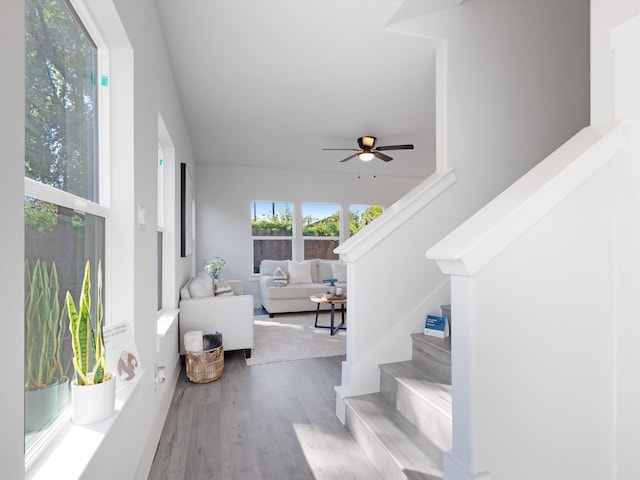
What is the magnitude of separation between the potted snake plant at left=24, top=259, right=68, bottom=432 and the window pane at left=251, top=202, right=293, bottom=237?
18.9 ft

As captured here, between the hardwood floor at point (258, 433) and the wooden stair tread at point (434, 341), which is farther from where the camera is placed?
the wooden stair tread at point (434, 341)

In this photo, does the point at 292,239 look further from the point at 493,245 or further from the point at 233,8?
the point at 493,245

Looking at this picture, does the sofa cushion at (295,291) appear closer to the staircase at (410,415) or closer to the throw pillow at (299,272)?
the throw pillow at (299,272)

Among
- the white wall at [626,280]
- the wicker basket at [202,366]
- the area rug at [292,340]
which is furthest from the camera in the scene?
the area rug at [292,340]

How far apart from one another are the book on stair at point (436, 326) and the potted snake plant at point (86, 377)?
184cm

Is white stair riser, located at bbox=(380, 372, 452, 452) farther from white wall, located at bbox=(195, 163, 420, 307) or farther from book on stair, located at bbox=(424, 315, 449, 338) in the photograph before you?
white wall, located at bbox=(195, 163, 420, 307)

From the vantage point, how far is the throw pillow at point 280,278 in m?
5.84

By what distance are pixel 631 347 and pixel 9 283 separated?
194 centimetres

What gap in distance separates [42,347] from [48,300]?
0.45 feet

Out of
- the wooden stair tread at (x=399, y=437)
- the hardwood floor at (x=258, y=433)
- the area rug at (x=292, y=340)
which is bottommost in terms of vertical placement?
the area rug at (x=292, y=340)

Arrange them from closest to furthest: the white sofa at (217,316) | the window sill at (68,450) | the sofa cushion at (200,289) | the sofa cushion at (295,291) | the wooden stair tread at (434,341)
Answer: the window sill at (68,450)
the wooden stair tread at (434,341)
the white sofa at (217,316)
the sofa cushion at (200,289)
the sofa cushion at (295,291)

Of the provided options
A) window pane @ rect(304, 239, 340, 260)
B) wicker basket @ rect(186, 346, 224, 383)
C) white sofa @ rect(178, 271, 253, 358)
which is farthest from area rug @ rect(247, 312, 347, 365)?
window pane @ rect(304, 239, 340, 260)

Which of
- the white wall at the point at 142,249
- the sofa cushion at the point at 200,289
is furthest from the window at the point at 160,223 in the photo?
the white wall at the point at 142,249

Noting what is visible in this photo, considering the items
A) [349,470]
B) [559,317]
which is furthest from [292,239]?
[559,317]
